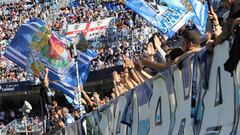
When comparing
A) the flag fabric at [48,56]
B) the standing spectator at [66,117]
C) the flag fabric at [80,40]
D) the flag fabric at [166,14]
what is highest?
the flag fabric at [166,14]

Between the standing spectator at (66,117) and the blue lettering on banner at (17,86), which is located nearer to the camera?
the standing spectator at (66,117)

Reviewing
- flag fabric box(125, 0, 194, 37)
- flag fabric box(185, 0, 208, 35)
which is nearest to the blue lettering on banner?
flag fabric box(125, 0, 194, 37)

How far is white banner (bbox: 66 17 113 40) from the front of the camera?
3612 centimetres

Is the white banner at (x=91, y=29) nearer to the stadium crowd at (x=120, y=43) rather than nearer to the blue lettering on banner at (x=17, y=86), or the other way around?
the stadium crowd at (x=120, y=43)

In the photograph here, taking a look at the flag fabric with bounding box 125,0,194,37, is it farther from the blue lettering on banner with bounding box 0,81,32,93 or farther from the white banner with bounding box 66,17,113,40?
the blue lettering on banner with bounding box 0,81,32,93

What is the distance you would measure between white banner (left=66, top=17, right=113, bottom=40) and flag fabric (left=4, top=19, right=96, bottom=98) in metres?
12.8

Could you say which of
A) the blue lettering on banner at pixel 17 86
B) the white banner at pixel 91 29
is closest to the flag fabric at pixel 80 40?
the white banner at pixel 91 29

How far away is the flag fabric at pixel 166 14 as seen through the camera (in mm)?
15922

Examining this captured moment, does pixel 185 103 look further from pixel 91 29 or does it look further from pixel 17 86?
pixel 17 86

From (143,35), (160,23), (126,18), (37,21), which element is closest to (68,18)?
(126,18)

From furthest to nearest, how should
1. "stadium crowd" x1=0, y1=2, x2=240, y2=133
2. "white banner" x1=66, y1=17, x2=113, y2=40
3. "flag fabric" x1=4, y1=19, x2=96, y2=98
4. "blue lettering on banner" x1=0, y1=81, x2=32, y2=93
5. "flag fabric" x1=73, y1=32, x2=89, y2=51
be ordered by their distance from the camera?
"blue lettering on banner" x1=0, y1=81, x2=32, y2=93 < "white banner" x1=66, y1=17, x2=113, y2=40 < "flag fabric" x1=4, y1=19, x2=96, y2=98 < "flag fabric" x1=73, y1=32, x2=89, y2=51 < "stadium crowd" x1=0, y1=2, x2=240, y2=133

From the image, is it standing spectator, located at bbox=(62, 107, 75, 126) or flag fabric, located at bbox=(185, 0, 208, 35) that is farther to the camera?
standing spectator, located at bbox=(62, 107, 75, 126)

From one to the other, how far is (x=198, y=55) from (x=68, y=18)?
113 feet

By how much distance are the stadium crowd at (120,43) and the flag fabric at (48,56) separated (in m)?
2.19
